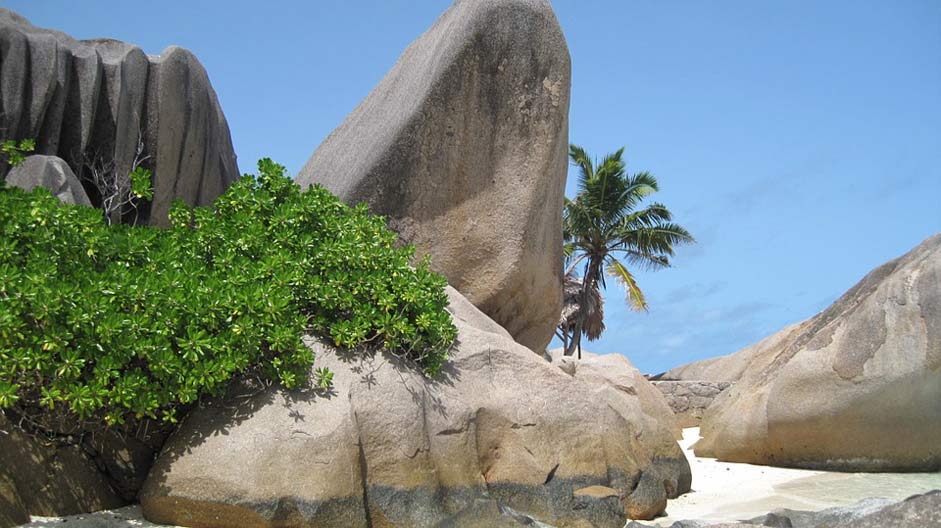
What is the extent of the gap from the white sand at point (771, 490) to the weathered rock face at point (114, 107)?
640cm

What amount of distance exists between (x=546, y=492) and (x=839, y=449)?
5.59 metres

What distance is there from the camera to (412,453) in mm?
6781

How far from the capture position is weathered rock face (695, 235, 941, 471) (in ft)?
34.8

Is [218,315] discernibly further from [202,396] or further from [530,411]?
[530,411]

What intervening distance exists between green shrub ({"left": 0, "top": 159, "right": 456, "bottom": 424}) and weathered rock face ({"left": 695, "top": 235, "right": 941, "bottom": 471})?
615 centimetres

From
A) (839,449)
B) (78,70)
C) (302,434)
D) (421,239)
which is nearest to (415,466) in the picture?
(302,434)

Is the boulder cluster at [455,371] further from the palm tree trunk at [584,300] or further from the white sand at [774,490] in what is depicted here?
the palm tree trunk at [584,300]

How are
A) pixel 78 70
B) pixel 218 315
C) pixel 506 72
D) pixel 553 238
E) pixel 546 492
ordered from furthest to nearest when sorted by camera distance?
pixel 78 70
pixel 553 238
pixel 506 72
pixel 546 492
pixel 218 315

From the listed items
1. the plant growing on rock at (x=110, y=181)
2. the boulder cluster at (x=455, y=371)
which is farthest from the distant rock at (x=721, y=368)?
the plant growing on rock at (x=110, y=181)

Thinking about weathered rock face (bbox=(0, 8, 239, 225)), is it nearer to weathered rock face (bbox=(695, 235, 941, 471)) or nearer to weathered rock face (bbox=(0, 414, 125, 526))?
weathered rock face (bbox=(0, 414, 125, 526))

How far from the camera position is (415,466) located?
6.78 meters

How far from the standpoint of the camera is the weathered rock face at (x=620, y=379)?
12027mm

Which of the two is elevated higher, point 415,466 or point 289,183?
point 289,183

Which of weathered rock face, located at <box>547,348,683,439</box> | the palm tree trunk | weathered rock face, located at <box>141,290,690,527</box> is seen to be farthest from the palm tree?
weathered rock face, located at <box>141,290,690,527</box>
